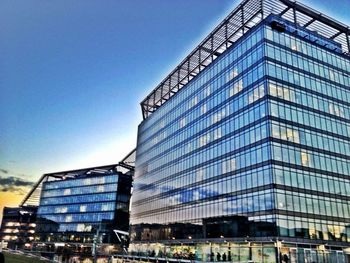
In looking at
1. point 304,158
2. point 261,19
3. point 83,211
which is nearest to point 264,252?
point 304,158

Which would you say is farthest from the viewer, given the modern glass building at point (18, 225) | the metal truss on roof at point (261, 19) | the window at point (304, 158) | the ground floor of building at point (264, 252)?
the modern glass building at point (18, 225)

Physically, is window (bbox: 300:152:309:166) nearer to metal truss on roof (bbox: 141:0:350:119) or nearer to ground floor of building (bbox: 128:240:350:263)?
ground floor of building (bbox: 128:240:350:263)

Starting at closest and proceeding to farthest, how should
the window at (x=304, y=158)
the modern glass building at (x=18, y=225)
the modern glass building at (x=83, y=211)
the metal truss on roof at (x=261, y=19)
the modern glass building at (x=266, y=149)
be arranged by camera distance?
the modern glass building at (x=266, y=149), the window at (x=304, y=158), the metal truss on roof at (x=261, y=19), the modern glass building at (x=83, y=211), the modern glass building at (x=18, y=225)

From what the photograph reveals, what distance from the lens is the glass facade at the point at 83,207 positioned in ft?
423

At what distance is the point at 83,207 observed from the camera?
136m

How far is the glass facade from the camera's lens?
129 metres

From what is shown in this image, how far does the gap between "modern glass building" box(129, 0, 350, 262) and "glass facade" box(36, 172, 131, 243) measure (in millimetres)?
47716

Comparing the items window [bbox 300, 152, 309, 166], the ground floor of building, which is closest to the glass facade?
the ground floor of building

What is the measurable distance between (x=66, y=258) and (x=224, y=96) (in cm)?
9393

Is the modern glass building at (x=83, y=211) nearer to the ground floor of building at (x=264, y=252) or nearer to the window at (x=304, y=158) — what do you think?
the ground floor of building at (x=264, y=252)

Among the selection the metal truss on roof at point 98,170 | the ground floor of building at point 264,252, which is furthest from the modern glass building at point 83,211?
the ground floor of building at point 264,252

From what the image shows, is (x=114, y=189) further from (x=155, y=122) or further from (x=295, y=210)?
(x=295, y=210)

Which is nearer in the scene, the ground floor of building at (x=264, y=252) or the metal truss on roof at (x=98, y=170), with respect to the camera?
the ground floor of building at (x=264, y=252)

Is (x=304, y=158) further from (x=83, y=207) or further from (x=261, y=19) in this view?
(x=83, y=207)
